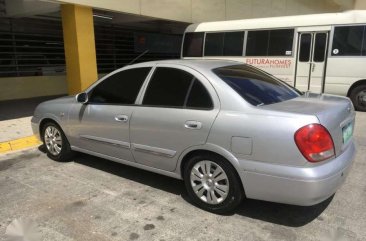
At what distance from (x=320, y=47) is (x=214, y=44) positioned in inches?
136

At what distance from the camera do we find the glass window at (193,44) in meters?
12.3

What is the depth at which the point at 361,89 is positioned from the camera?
9641mm

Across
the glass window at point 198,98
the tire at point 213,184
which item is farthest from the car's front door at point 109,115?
the tire at point 213,184

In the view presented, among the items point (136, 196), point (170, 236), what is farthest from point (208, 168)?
point (136, 196)

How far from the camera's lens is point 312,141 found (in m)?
3.14

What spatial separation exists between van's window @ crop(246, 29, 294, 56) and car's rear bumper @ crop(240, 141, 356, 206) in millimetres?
A: 7466

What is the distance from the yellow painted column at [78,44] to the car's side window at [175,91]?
18.7ft

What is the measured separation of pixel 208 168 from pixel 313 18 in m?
7.77

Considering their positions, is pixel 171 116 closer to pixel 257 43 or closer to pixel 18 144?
pixel 18 144

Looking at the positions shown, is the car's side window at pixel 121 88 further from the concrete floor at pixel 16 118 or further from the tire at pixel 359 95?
the tire at pixel 359 95

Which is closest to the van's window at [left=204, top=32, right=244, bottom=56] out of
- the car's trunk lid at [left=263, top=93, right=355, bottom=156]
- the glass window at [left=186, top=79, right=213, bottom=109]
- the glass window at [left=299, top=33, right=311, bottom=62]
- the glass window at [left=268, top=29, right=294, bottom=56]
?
the glass window at [left=268, top=29, right=294, bottom=56]

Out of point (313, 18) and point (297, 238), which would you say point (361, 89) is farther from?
point (297, 238)

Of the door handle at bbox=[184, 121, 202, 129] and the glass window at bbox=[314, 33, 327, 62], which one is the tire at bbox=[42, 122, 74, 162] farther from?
the glass window at bbox=[314, 33, 327, 62]

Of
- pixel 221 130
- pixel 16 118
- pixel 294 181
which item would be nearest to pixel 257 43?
pixel 16 118
